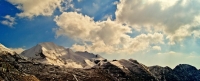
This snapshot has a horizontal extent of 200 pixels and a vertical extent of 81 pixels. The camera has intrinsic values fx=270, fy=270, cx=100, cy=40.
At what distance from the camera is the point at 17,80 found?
192 m

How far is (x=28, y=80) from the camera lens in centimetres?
19962

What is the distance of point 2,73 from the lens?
192875mm

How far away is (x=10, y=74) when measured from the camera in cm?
19962

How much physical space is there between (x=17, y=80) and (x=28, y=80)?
9975mm

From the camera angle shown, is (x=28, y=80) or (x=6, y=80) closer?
(x=6, y=80)

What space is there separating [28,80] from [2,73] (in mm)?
19087

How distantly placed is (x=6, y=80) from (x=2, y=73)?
37.1 ft

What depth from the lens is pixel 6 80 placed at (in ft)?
604

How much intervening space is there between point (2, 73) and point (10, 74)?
305 inches

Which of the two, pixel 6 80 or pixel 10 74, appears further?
pixel 10 74

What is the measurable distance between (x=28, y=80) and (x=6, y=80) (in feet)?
62.9

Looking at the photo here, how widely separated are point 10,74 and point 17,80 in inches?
458
